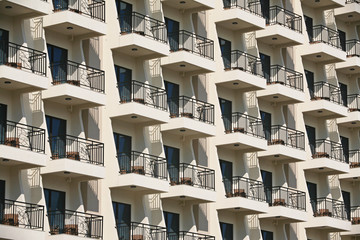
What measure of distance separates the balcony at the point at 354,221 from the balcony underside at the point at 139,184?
1622 cm

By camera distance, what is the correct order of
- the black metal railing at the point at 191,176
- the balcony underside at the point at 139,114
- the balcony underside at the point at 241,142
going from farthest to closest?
the balcony underside at the point at 241,142
the black metal railing at the point at 191,176
the balcony underside at the point at 139,114

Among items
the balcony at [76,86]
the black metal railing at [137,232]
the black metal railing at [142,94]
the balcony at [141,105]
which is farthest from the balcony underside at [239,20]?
the black metal railing at [137,232]

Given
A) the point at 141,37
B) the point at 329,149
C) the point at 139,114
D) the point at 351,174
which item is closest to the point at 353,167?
the point at 351,174

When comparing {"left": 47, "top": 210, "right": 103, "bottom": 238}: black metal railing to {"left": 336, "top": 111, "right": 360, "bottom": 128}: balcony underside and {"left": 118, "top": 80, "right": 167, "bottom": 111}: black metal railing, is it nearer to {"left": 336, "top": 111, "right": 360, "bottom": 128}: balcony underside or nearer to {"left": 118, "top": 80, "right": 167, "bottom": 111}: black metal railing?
{"left": 118, "top": 80, "right": 167, "bottom": 111}: black metal railing

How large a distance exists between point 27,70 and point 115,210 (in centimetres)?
771

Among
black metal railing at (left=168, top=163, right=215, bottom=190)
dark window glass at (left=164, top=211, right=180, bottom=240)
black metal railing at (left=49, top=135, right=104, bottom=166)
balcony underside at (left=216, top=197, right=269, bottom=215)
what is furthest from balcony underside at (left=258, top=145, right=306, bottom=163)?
black metal railing at (left=49, top=135, right=104, bottom=166)

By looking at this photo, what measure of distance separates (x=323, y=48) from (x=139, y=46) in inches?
603

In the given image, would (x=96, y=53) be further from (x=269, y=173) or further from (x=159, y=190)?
(x=269, y=173)

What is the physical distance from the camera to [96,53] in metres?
53.1

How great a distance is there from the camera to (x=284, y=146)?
201 ft

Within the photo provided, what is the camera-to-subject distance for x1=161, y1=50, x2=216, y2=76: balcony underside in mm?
56066

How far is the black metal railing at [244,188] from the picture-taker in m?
58.6

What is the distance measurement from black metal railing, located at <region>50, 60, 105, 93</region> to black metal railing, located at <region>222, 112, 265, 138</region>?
361 inches

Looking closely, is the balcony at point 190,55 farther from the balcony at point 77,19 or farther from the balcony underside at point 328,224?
the balcony underside at point 328,224
